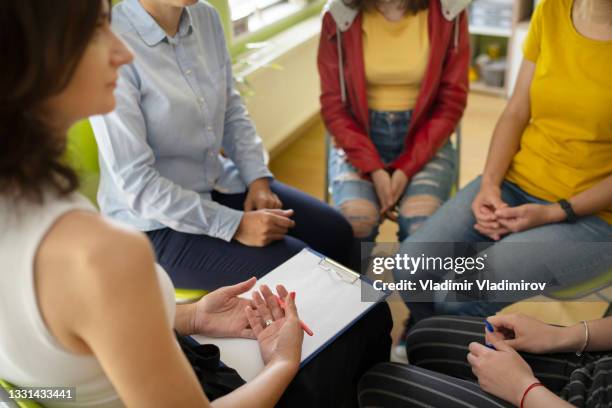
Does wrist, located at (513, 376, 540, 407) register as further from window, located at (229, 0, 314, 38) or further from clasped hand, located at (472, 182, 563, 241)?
window, located at (229, 0, 314, 38)

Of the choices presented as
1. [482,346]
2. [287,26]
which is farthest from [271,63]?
[482,346]

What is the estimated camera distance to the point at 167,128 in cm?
136

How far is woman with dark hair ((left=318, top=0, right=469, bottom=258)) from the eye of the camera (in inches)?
66.6

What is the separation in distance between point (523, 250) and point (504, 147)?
Answer: 0.35 meters

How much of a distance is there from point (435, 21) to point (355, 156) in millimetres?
493

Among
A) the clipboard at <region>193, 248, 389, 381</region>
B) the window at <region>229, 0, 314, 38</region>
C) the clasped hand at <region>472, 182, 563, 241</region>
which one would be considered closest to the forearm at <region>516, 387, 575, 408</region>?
the clipboard at <region>193, 248, 389, 381</region>

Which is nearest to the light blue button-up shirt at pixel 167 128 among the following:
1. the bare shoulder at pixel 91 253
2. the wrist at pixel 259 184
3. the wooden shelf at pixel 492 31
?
the wrist at pixel 259 184

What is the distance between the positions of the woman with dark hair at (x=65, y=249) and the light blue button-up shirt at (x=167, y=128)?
1.99ft

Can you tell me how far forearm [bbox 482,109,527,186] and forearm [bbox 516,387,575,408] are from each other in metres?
0.72

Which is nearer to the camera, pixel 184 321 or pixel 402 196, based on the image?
pixel 184 321

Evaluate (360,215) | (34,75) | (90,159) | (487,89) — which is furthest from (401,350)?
(487,89)

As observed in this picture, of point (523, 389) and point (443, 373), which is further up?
point (523, 389)

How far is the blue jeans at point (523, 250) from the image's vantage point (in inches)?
53.1

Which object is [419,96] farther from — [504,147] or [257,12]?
[257,12]
